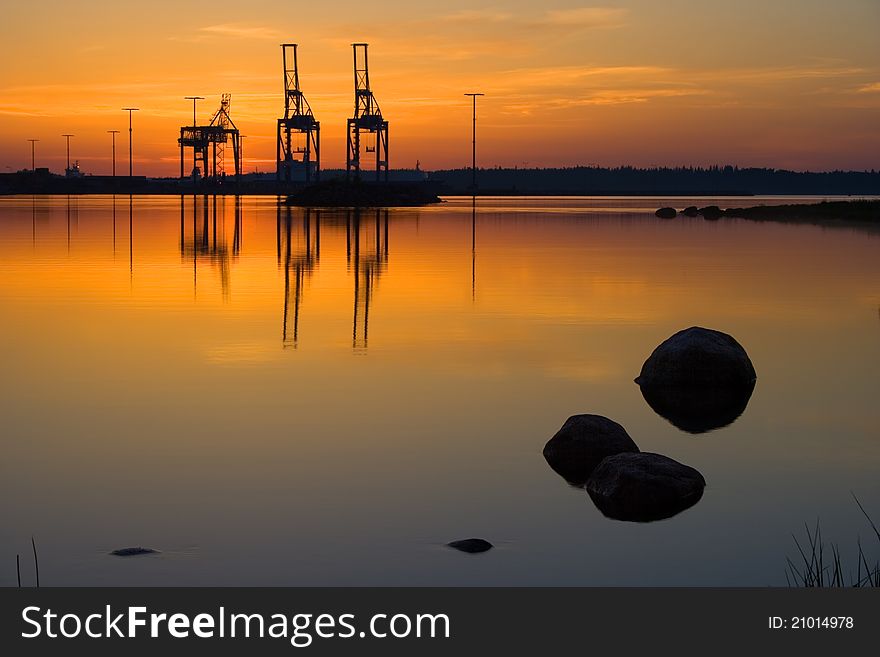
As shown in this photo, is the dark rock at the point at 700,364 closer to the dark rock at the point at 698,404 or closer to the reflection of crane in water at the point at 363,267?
the dark rock at the point at 698,404

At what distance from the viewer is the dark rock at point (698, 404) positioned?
53.3 feet

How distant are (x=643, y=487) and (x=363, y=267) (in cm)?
2976

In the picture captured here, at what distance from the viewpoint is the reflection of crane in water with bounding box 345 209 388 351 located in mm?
25109

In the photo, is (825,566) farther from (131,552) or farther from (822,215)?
(822,215)

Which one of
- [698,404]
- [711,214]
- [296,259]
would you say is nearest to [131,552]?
[698,404]

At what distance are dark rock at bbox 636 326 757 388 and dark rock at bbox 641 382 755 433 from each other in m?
0.10

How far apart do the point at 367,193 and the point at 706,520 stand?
135557 mm

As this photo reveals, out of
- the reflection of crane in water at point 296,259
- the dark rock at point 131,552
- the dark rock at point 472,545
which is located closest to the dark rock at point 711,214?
the reflection of crane in water at point 296,259

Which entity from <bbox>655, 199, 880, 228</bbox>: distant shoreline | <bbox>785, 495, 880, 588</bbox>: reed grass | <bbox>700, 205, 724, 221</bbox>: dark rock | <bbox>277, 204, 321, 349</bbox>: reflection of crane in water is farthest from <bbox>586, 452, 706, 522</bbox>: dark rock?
<bbox>700, 205, 724, 221</bbox>: dark rock

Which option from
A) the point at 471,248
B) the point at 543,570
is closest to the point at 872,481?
the point at 543,570

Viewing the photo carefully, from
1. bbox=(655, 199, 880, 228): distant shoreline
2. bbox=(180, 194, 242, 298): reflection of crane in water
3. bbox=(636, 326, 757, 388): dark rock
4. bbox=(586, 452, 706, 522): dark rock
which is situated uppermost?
bbox=(655, 199, 880, 228): distant shoreline

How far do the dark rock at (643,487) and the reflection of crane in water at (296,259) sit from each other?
35.6 feet

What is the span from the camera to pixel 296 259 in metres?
45.8

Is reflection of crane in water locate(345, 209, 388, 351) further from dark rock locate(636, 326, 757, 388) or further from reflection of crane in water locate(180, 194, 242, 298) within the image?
dark rock locate(636, 326, 757, 388)
